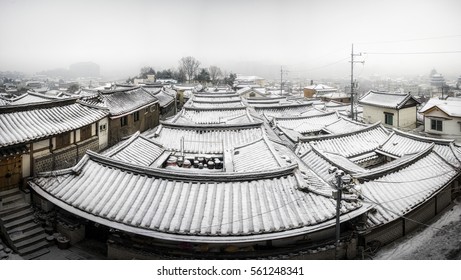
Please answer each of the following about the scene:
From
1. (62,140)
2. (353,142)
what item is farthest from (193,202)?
(353,142)

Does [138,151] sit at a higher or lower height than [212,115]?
lower

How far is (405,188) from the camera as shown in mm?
8289

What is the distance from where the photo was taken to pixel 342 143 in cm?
1341

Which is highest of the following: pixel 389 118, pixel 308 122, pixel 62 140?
pixel 389 118

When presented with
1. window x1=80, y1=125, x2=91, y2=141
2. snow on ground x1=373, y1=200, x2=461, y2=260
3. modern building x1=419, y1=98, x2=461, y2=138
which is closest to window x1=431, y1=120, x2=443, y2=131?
modern building x1=419, y1=98, x2=461, y2=138

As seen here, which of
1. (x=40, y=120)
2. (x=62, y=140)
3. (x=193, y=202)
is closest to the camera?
(x=193, y=202)

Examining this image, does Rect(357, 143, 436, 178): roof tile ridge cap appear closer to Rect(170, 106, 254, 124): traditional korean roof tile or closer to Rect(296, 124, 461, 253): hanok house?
Rect(296, 124, 461, 253): hanok house

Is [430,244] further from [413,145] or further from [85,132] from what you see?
[85,132]

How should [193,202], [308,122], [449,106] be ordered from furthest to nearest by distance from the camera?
[308,122], [449,106], [193,202]

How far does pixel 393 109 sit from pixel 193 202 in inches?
616

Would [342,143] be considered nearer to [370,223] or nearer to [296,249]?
[370,223]

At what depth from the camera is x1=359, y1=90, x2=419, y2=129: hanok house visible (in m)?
17.9

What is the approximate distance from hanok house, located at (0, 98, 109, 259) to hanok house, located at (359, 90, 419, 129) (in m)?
15.1
